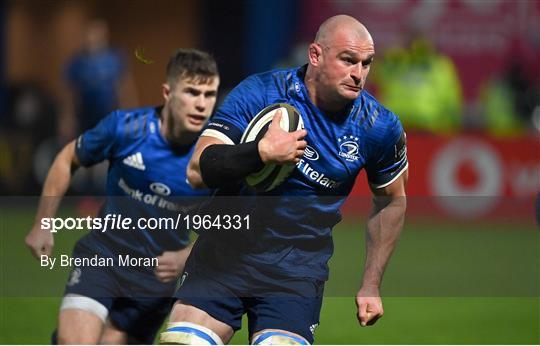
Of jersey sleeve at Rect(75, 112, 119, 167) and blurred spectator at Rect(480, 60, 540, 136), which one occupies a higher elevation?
jersey sleeve at Rect(75, 112, 119, 167)

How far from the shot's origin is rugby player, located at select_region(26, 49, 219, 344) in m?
6.62

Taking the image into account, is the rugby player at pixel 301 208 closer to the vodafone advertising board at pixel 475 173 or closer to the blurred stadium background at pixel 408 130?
the blurred stadium background at pixel 408 130

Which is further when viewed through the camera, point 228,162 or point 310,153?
point 310,153

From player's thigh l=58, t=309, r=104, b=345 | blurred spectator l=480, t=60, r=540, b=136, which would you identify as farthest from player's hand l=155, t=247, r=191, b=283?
blurred spectator l=480, t=60, r=540, b=136

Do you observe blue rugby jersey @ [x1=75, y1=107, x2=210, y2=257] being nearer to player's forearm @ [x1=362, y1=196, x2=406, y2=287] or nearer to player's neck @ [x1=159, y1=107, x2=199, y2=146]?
player's neck @ [x1=159, y1=107, x2=199, y2=146]

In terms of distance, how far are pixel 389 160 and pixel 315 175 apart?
410mm

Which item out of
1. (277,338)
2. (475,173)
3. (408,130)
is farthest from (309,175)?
(408,130)

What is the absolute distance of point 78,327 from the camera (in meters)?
6.25

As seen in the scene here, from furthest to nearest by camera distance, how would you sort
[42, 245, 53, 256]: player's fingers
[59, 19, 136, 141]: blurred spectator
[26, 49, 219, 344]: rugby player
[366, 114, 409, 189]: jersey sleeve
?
[59, 19, 136, 141]: blurred spectator → [26, 49, 219, 344]: rugby player → [42, 245, 53, 256]: player's fingers → [366, 114, 409, 189]: jersey sleeve

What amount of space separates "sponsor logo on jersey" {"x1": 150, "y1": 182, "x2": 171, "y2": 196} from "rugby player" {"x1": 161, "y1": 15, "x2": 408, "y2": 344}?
831 mm

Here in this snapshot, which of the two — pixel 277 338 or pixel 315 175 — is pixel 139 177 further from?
pixel 277 338

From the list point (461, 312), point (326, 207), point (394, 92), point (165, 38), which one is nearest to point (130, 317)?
point (326, 207)

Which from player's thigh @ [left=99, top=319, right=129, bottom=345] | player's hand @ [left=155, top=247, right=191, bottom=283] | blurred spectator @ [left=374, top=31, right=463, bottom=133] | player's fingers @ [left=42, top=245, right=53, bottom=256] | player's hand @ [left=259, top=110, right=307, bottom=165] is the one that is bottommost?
blurred spectator @ [left=374, top=31, right=463, bottom=133]

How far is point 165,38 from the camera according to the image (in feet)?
72.1
